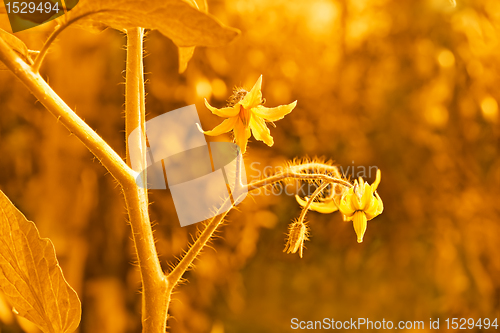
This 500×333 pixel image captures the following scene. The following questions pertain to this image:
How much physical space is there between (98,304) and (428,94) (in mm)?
760

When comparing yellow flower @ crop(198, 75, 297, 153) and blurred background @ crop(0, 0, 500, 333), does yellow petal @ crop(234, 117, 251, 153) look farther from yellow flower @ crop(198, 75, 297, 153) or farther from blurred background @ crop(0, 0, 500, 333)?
blurred background @ crop(0, 0, 500, 333)

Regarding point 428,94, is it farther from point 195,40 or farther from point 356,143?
point 195,40

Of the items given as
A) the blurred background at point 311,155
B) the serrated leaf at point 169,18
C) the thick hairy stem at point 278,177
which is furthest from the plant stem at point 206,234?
the blurred background at point 311,155

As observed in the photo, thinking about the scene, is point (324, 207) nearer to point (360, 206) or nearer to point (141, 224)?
point (360, 206)

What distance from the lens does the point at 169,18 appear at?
15 cm

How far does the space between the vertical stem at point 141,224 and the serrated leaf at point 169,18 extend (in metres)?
0.06

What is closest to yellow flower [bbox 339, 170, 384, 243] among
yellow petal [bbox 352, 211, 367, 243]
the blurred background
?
yellow petal [bbox 352, 211, 367, 243]

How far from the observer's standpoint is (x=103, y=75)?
679 mm

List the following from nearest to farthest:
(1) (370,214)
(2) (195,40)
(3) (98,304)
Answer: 1. (2) (195,40)
2. (1) (370,214)
3. (3) (98,304)

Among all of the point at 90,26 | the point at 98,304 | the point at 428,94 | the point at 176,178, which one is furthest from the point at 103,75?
the point at 428,94

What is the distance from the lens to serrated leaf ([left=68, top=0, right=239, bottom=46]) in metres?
0.14

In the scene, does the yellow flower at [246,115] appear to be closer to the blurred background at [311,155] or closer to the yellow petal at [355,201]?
the yellow petal at [355,201]

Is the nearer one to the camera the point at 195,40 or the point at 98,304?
the point at 195,40

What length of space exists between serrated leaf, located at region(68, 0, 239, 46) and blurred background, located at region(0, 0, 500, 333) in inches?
18.5
